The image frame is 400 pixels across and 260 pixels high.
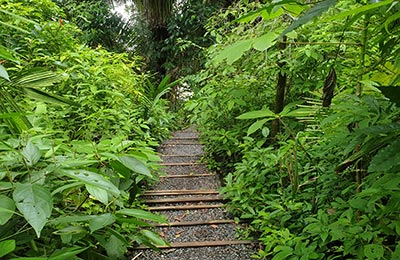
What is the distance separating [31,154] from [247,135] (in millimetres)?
1090

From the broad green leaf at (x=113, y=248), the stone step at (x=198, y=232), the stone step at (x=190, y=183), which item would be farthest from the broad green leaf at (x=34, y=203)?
the stone step at (x=190, y=183)

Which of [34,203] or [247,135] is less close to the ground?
[34,203]

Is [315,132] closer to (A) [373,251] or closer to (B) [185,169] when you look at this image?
(A) [373,251]

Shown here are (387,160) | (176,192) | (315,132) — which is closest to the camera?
(387,160)

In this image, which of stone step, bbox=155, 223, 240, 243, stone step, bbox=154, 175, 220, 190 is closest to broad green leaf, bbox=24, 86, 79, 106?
stone step, bbox=155, 223, 240, 243

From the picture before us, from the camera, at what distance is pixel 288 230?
165 cm

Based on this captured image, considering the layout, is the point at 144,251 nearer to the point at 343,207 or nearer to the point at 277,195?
the point at 277,195

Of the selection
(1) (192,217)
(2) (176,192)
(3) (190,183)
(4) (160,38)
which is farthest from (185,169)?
(4) (160,38)

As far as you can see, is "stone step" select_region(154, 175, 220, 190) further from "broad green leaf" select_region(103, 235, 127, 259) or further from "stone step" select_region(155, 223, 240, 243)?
"broad green leaf" select_region(103, 235, 127, 259)

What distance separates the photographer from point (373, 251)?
1.11 m

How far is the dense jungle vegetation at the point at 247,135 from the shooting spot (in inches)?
27.4

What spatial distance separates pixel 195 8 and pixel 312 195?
514 centimetres

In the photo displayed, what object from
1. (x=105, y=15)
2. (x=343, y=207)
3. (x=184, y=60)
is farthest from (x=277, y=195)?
(x=105, y=15)

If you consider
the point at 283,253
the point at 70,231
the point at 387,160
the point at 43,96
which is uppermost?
the point at 43,96
